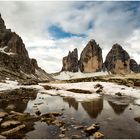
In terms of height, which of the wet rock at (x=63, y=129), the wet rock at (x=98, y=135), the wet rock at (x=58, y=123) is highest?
the wet rock at (x=58, y=123)

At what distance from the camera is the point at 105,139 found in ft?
64.5

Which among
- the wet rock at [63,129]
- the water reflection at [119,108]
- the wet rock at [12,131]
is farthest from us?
the water reflection at [119,108]

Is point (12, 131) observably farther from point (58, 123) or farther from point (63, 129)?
point (58, 123)

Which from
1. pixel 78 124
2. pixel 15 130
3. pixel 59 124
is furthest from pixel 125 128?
pixel 15 130

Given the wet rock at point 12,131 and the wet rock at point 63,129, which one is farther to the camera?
the wet rock at point 63,129

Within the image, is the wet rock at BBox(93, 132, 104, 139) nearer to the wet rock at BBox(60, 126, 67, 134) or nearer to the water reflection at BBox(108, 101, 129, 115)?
the wet rock at BBox(60, 126, 67, 134)

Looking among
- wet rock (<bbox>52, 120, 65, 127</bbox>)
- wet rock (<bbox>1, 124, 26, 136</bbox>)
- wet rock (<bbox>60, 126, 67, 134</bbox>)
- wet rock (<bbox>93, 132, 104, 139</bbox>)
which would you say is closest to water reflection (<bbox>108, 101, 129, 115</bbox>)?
wet rock (<bbox>52, 120, 65, 127</bbox>)

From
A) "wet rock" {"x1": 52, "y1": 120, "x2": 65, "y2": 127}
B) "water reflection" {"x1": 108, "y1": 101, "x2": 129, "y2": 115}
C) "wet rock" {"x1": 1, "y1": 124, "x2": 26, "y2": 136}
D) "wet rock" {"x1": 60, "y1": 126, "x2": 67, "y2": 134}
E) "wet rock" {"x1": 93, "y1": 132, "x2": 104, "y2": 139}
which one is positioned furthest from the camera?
"water reflection" {"x1": 108, "y1": 101, "x2": 129, "y2": 115}

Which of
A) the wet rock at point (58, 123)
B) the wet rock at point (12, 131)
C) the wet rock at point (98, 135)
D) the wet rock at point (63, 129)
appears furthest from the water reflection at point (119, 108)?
the wet rock at point (12, 131)

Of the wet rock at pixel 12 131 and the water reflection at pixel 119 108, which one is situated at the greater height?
the water reflection at pixel 119 108

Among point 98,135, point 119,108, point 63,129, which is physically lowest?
point 98,135

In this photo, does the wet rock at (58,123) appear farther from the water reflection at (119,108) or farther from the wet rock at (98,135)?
the water reflection at (119,108)

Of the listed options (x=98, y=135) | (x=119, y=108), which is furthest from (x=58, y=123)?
(x=119, y=108)

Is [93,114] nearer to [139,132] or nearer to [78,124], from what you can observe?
[78,124]
